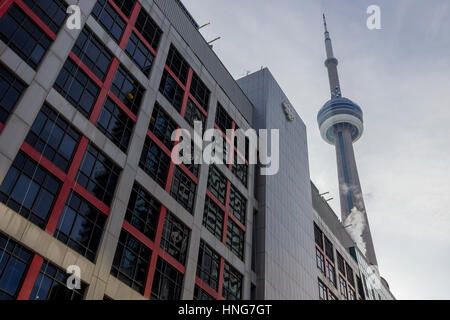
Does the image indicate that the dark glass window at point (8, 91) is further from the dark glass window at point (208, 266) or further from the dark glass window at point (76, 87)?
the dark glass window at point (208, 266)

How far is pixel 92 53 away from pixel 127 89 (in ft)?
12.9

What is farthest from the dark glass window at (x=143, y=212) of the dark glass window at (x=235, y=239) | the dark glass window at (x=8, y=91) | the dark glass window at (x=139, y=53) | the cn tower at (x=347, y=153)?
the cn tower at (x=347, y=153)

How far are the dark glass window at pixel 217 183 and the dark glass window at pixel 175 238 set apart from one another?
22.4 feet

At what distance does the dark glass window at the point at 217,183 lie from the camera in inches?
1650

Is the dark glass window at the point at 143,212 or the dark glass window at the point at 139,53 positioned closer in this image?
the dark glass window at the point at 143,212

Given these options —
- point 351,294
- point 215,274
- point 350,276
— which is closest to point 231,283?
point 215,274

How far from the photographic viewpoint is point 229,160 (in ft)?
151

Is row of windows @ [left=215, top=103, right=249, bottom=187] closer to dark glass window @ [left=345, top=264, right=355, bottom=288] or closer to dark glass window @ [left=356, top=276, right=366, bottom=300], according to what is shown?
dark glass window @ [left=345, top=264, right=355, bottom=288]

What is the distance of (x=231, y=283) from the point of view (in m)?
39.7
